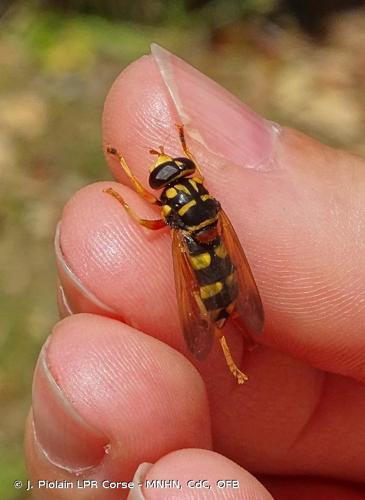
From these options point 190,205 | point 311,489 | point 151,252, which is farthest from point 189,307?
point 311,489

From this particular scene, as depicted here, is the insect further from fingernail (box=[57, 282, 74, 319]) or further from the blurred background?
the blurred background

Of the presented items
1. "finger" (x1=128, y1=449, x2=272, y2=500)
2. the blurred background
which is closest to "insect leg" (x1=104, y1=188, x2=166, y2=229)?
"finger" (x1=128, y1=449, x2=272, y2=500)

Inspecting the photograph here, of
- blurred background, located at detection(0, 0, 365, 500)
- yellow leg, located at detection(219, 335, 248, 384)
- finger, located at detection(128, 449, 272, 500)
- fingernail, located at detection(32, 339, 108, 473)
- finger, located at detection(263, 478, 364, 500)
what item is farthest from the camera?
blurred background, located at detection(0, 0, 365, 500)

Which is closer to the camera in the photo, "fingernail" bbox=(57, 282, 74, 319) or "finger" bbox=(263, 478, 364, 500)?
"fingernail" bbox=(57, 282, 74, 319)

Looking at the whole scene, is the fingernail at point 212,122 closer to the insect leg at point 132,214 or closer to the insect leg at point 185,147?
the insect leg at point 185,147

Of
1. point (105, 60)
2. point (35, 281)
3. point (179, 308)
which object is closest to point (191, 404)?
point (179, 308)

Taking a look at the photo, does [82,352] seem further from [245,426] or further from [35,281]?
[35,281]
